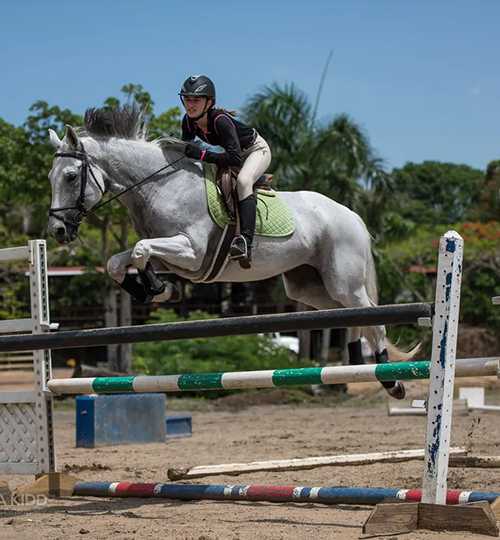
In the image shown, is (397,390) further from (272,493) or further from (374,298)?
(272,493)

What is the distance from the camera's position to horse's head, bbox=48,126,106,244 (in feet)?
16.0

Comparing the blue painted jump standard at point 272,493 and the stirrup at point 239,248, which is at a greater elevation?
the stirrup at point 239,248

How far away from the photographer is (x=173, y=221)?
4980 millimetres

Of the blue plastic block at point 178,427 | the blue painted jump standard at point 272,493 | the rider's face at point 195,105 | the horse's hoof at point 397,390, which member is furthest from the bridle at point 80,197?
the blue plastic block at point 178,427

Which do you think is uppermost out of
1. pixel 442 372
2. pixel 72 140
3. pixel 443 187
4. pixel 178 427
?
pixel 443 187

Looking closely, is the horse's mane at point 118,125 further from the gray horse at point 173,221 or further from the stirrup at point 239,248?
the stirrup at point 239,248

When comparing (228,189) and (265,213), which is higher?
(228,189)

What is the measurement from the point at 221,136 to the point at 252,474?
272 centimetres

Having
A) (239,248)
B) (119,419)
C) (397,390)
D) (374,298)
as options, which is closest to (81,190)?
(239,248)

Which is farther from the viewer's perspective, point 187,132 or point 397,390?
point 397,390

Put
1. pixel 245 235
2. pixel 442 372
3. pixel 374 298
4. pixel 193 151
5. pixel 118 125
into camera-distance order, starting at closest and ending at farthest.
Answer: pixel 442 372, pixel 245 235, pixel 193 151, pixel 118 125, pixel 374 298

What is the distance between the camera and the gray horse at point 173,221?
16.0ft

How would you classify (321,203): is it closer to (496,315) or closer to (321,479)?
(321,479)

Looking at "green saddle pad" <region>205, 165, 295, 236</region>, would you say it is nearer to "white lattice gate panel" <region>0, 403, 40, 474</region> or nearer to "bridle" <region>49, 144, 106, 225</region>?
"bridle" <region>49, 144, 106, 225</region>
